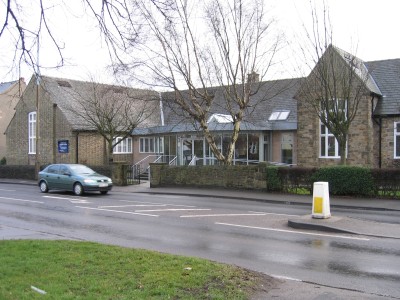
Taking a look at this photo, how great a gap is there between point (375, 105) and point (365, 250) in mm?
18546

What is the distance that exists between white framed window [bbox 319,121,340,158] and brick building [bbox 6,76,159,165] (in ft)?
43.2

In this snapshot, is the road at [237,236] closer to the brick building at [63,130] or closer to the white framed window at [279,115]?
the white framed window at [279,115]

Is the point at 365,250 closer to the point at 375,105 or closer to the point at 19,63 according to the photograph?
the point at 19,63

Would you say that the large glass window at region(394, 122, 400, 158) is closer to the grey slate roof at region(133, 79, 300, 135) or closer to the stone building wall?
the stone building wall

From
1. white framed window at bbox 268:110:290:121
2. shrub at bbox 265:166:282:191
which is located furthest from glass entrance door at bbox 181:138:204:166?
shrub at bbox 265:166:282:191

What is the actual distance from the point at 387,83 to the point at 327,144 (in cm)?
530

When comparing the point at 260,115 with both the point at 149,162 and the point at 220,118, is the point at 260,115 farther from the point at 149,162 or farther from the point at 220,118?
the point at 149,162

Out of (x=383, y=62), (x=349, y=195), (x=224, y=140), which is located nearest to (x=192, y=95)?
(x=224, y=140)

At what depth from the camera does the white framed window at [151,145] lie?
35.0 m

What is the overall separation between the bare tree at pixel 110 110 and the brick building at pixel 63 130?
0.52 ft

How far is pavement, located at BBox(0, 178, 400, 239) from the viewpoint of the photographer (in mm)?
11117

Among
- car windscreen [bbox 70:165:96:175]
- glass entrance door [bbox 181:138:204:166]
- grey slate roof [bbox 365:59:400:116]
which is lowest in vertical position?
car windscreen [bbox 70:165:96:175]

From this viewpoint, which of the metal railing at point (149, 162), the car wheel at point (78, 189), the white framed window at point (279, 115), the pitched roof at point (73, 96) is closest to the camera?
the car wheel at point (78, 189)

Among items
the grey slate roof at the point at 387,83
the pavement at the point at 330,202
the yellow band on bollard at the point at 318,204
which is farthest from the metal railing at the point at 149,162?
the yellow band on bollard at the point at 318,204
